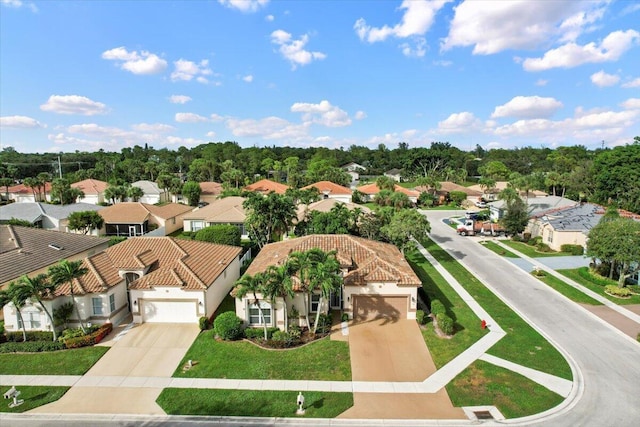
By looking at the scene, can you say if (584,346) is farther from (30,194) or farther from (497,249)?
(30,194)

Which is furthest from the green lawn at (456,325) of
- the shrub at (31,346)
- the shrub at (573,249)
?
the shrub at (31,346)

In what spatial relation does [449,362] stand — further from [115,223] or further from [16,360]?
[115,223]

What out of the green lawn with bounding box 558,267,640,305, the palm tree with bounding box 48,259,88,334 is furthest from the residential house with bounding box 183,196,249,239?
the green lawn with bounding box 558,267,640,305

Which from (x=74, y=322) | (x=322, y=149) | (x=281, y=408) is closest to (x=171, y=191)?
(x=74, y=322)

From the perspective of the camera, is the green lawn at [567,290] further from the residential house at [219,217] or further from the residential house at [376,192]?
the residential house at [376,192]

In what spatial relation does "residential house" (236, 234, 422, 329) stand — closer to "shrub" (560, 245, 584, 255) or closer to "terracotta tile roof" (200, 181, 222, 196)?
"shrub" (560, 245, 584, 255)

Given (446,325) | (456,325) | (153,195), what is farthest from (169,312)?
(153,195)

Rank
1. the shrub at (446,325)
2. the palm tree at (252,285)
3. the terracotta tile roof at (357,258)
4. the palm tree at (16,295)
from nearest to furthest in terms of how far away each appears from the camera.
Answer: the palm tree at (16,295), the palm tree at (252,285), the shrub at (446,325), the terracotta tile roof at (357,258)
